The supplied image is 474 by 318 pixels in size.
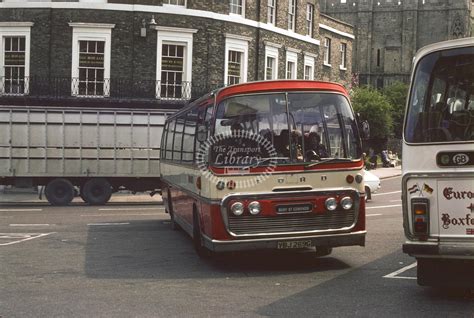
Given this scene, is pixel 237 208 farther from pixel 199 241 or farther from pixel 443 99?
pixel 443 99

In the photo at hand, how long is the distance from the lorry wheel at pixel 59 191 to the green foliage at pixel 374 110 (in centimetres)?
3250

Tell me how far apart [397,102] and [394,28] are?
72.8 ft

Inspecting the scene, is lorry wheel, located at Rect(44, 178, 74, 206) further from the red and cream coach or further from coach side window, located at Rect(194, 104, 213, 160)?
the red and cream coach

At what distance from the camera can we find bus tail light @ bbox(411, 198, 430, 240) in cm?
777

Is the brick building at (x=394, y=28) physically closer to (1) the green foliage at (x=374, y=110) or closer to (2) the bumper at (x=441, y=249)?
(1) the green foliage at (x=374, y=110)

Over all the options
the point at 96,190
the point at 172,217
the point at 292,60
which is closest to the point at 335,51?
the point at 292,60

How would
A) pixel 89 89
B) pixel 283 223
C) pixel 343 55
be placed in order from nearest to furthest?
pixel 283 223 → pixel 89 89 → pixel 343 55

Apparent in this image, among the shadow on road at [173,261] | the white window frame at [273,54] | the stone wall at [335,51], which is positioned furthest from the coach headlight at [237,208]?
the stone wall at [335,51]

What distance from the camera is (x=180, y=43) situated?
100ft

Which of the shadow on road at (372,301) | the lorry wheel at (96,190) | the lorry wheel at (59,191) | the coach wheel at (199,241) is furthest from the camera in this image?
the lorry wheel at (96,190)

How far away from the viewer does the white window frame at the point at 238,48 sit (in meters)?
31.7

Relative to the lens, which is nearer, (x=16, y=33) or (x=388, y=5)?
(x=16, y=33)

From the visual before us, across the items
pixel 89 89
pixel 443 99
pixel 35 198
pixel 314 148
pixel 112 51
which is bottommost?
pixel 35 198

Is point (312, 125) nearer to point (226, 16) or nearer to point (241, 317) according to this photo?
point (241, 317)
